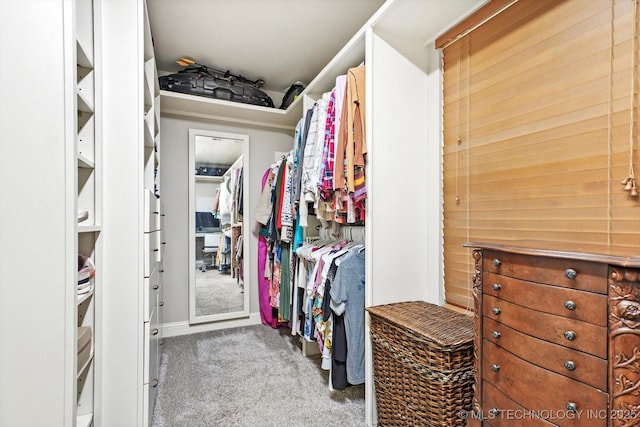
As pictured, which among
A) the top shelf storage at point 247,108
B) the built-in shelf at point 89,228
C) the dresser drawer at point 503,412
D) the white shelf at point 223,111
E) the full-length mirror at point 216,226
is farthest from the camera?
the full-length mirror at point 216,226

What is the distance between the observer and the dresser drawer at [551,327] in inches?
27.7

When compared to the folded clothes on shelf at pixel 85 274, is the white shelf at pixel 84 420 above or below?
below

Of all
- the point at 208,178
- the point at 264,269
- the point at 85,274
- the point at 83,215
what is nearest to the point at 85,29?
the point at 83,215

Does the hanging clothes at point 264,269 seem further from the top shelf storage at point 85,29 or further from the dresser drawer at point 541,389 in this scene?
the dresser drawer at point 541,389

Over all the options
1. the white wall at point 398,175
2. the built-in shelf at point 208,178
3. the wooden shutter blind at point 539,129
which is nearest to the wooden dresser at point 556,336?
the wooden shutter blind at point 539,129

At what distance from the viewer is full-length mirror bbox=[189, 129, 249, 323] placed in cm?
302

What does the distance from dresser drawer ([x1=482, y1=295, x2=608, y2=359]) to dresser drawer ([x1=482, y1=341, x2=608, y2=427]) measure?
87mm

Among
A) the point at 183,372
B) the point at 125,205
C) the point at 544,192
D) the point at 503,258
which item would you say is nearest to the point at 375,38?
the point at 544,192

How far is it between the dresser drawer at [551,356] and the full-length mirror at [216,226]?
8.64 ft

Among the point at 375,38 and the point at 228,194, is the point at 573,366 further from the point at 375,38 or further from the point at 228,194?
the point at 228,194

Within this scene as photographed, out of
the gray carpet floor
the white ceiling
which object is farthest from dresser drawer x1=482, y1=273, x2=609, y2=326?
the white ceiling

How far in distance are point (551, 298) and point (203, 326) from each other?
2978 mm

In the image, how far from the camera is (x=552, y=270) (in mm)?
791

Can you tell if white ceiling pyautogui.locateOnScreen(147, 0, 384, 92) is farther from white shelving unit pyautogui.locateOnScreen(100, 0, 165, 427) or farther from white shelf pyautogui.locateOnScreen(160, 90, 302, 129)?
white shelving unit pyautogui.locateOnScreen(100, 0, 165, 427)
